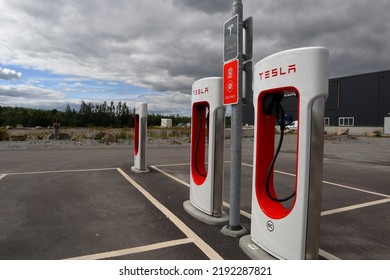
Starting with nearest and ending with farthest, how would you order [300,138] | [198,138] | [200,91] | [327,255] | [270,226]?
[300,138] < [270,226] < [327,255] < [200,91] < [198,138]

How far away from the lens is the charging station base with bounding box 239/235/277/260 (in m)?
3.29

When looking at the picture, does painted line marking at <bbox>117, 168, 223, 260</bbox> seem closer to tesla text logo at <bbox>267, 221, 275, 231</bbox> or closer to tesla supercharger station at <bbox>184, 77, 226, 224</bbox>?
tesla supercharger station at <bbox>184, 77, 226, 224</bbox>

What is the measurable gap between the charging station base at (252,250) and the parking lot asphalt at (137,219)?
7cm

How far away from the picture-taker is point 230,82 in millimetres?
3982

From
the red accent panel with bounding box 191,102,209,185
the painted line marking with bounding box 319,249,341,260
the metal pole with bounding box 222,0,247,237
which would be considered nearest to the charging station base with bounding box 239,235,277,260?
the metal pole with bounding box 222,0,247,237

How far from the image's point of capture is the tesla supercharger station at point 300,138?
281 centimetres

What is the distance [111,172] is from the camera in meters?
8.73

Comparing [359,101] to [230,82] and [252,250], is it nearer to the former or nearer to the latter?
[230,82]

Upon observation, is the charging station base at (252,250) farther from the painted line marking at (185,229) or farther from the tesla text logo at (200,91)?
the tesla text logo at (200,91)

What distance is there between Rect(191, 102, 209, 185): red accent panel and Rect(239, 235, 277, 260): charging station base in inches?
65.2

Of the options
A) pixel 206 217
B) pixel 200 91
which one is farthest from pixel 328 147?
pixel 206 217

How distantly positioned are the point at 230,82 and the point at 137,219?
2.56 metres

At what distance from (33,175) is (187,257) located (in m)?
6.61

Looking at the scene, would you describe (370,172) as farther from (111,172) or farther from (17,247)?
(17,247)
